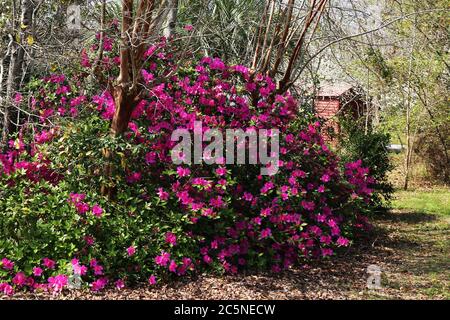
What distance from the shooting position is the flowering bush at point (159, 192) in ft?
13.6

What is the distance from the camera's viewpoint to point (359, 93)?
1243 centimetres

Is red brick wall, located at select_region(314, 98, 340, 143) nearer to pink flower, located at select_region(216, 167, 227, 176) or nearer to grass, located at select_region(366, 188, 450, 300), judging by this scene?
grass, located at select_region(366, 188, 450, 300)

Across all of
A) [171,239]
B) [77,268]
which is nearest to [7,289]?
[77,268]

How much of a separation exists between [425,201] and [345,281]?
549 centimetres

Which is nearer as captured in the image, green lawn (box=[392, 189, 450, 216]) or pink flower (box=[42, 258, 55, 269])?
pink flower (box=[42, 258, 55, 269])

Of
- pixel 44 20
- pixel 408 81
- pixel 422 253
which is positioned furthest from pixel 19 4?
pixel 408 81

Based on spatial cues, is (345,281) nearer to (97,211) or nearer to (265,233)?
(265,233)

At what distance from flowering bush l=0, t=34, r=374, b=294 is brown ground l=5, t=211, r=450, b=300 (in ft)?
0.43

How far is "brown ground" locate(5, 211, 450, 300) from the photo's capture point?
4137 millimetres

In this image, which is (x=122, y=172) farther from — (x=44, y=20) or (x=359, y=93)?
(x=359, y=93)

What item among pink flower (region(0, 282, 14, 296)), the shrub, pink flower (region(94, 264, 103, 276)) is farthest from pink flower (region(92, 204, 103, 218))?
the shrub

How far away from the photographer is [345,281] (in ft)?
15.4

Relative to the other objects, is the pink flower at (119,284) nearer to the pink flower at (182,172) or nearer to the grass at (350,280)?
the grass at (350,280)

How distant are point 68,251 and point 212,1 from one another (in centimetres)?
488
